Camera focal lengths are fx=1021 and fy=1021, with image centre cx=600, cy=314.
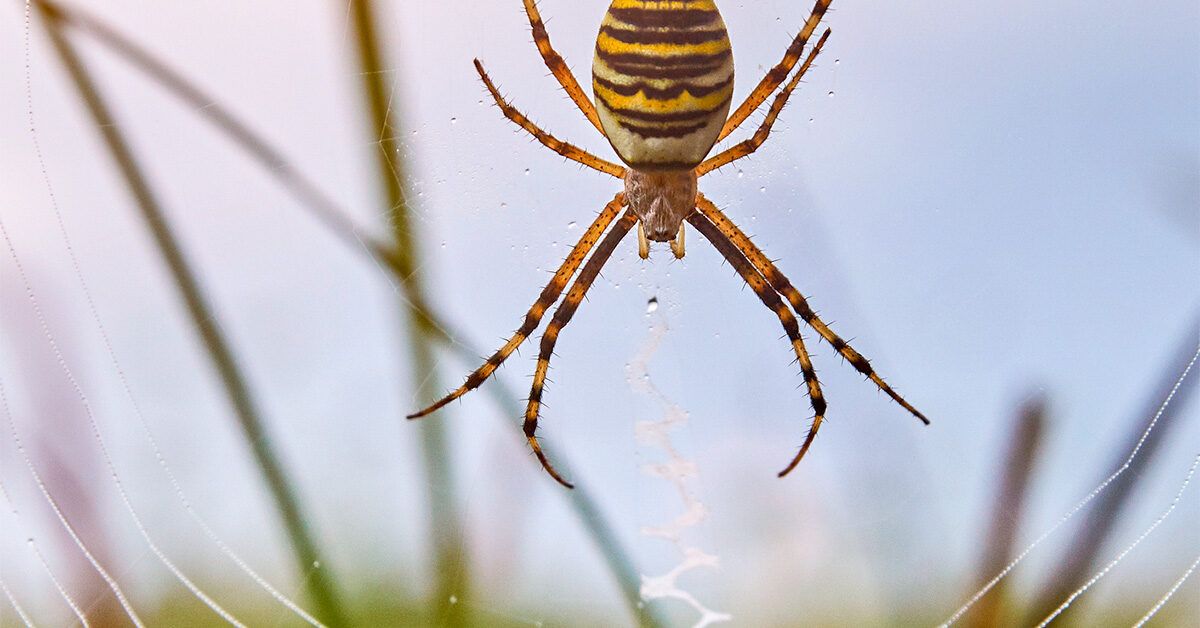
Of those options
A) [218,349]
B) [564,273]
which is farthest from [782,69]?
[218,349]

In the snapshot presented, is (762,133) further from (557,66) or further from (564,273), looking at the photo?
(564,273)

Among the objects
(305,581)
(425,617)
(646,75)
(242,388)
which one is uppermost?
(646,75)

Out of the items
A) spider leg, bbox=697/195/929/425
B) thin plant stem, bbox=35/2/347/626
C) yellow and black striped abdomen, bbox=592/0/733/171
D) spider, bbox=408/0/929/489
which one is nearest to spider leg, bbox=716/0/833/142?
spider, bbox=408/0/929/489

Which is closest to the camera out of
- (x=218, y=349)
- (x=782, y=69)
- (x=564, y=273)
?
(x=218, y=349)

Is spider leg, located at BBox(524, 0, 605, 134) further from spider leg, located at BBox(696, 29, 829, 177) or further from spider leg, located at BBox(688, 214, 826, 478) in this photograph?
spider leg, located at BBox(688, 214, 826, 478)

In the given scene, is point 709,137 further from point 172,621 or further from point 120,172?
point 172,621

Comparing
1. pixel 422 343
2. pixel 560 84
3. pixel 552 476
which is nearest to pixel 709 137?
pixel 560 84

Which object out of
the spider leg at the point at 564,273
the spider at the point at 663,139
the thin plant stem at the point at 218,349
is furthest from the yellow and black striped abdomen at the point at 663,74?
the thin plant stem at the point at 218,349
